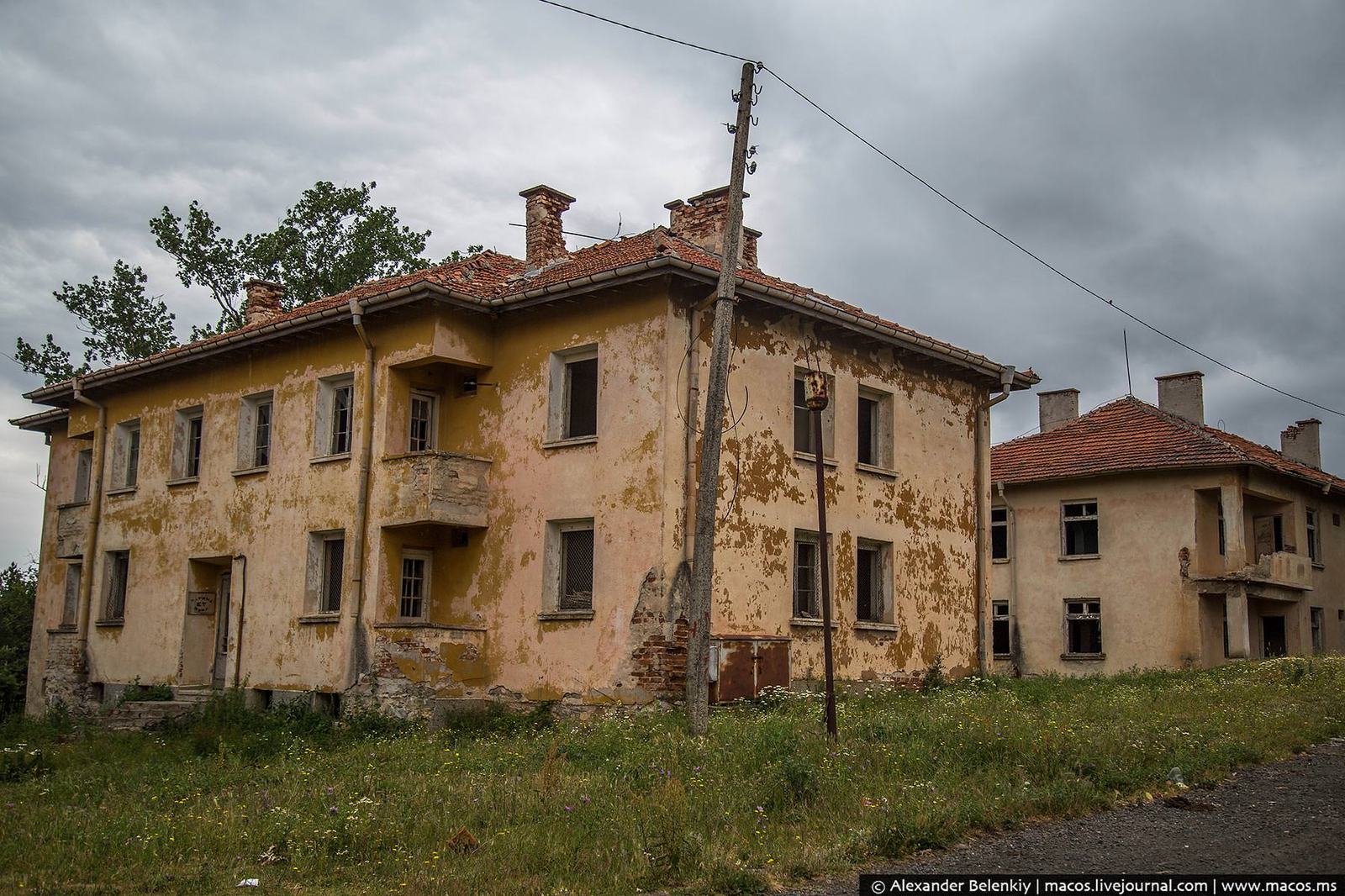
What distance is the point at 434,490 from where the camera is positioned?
18.4m

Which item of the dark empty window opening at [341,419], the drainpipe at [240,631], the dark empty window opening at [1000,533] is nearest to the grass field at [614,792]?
the drainpipe at [240,631]

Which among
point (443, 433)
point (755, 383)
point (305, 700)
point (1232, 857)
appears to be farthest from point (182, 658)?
point (1232, 857)

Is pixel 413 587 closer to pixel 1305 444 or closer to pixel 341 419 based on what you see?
pixel 341 419

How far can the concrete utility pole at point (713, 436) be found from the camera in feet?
43.1

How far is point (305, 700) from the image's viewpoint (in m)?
19.4

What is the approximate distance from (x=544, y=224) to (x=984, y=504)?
9406mm

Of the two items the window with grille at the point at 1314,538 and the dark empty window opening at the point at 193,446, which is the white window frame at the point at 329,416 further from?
the window with grille at the point at 1314,538

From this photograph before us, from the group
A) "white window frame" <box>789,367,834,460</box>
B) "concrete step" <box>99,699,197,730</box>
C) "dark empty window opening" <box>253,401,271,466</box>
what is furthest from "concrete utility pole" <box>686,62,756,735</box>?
"dark empty window opening" <box>253,401,271,466</box>

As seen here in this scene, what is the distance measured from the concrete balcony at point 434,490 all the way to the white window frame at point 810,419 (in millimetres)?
4803

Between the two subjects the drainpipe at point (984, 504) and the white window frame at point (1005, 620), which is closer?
the drainpipe at point (984, 504)

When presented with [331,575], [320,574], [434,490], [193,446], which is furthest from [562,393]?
[193,446]

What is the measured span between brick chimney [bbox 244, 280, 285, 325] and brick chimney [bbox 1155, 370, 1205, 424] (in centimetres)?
2164

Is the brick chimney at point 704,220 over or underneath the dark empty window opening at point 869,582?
over

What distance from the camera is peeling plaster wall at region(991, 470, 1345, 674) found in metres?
28.1
